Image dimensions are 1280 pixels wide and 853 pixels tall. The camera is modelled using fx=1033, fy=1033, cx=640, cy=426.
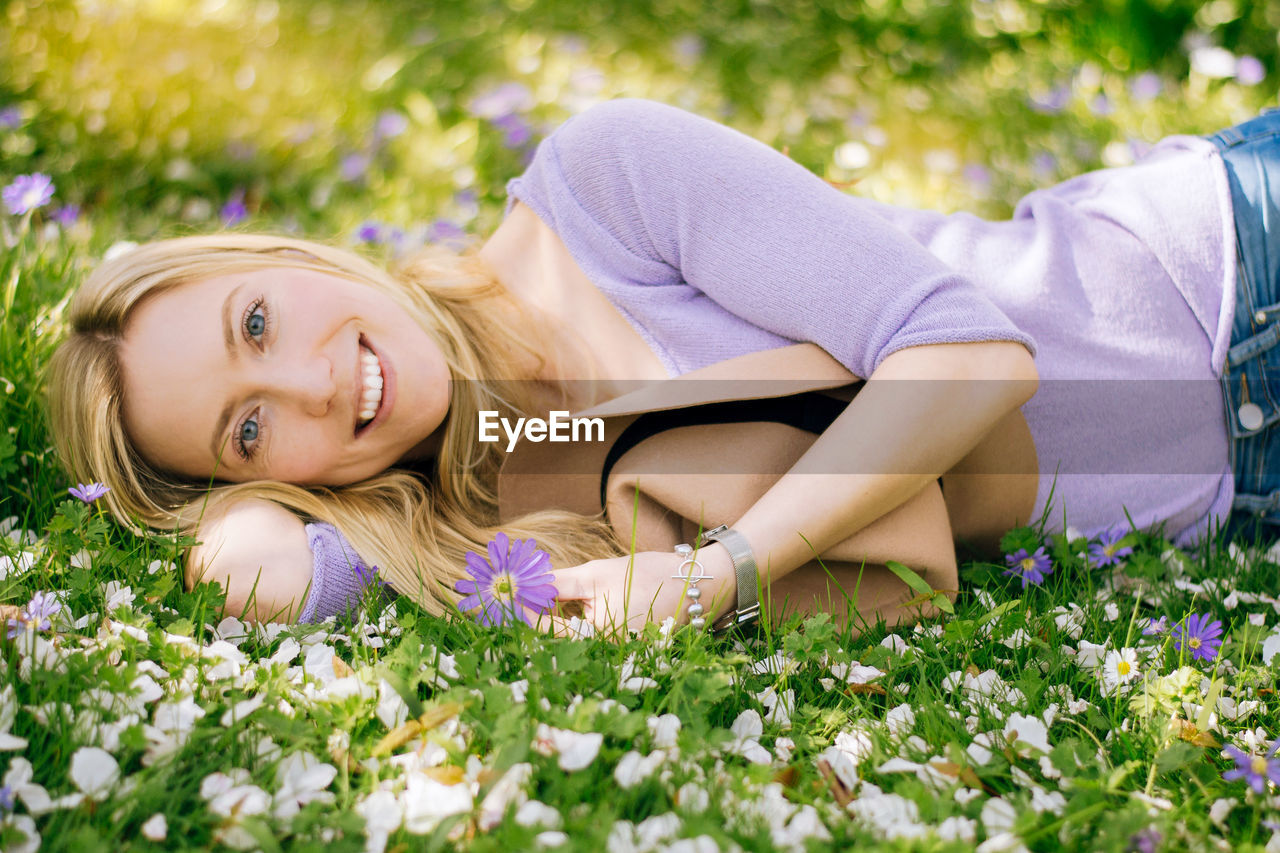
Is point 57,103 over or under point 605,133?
over

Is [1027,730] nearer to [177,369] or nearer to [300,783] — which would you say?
[300,783]

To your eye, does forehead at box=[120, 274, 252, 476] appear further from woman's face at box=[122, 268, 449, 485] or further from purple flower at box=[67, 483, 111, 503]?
purple flower at box=[67, 483, 111, 503]

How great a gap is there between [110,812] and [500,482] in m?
1.05

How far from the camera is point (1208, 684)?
5.32 feet

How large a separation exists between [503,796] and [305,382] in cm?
96

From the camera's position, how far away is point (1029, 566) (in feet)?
6.51

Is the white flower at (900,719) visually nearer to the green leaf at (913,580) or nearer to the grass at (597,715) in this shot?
the grass at (597,715)

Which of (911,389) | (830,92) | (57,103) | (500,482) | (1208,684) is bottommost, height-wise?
(1208,684)

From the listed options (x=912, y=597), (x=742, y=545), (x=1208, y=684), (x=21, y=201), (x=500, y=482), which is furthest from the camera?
(x=21, y=201)

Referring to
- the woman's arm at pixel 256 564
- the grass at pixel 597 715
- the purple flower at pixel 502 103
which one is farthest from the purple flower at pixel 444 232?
the woman's arm at pixel 256 564

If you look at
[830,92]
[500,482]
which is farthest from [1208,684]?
[830,92]

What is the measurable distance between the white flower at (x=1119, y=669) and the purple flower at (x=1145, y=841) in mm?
398

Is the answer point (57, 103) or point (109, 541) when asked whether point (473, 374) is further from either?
point (57, 103)

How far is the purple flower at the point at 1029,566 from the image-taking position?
76.6 inches
